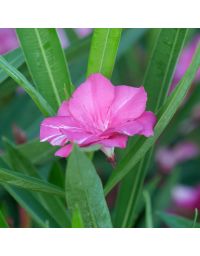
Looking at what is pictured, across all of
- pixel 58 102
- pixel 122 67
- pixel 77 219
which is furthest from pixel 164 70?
pixel 122 67

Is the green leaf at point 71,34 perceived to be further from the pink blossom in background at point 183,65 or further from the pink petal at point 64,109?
the pink petal at point 64,109

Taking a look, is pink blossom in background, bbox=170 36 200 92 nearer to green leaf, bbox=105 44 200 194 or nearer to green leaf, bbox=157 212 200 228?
green leaf, bbox=157 212 200 228

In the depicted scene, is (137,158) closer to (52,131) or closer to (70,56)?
(52,131)

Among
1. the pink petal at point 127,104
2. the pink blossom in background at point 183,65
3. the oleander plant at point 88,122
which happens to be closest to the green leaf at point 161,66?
the oleander plant at point 88,122

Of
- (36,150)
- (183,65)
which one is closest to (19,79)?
(36,150)

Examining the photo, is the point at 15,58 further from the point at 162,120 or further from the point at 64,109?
the point at 162,120

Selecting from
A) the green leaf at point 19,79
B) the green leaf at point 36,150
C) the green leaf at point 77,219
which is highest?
the green leaf at point 19,79
